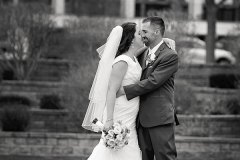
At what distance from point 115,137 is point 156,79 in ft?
2.58

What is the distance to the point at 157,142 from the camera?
7.53 metres

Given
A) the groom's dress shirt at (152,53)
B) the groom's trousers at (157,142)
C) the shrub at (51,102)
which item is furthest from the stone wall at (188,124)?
the groom's dress shirt at (152,53)

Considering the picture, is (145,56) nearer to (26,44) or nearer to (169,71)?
(169,71)

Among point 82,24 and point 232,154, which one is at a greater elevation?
point 82,24

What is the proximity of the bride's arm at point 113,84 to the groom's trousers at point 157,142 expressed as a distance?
0.46m

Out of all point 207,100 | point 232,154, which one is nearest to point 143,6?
point 207,100

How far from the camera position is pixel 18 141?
12.2 metres

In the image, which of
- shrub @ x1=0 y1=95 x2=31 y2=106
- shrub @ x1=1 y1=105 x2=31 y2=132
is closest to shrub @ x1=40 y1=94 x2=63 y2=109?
shrub @ x1=0 y1=95 x2=31 y2=106

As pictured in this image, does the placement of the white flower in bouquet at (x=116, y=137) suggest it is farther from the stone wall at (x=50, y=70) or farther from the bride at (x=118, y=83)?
the stone wall at (x=50, y=70)

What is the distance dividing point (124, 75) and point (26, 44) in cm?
1332

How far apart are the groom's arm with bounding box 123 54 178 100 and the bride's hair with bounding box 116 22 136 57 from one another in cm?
43

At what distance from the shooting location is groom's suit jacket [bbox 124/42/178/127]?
24.6 feet

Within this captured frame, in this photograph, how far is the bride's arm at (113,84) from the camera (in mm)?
7492

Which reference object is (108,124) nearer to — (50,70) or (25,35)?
(25,35)
